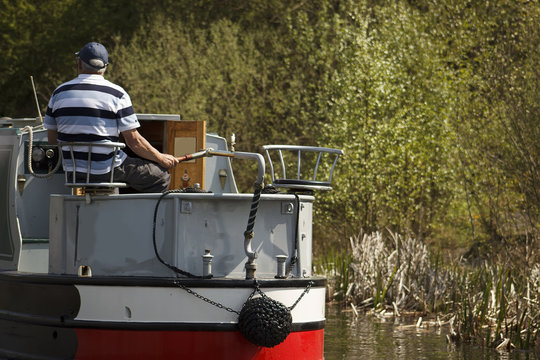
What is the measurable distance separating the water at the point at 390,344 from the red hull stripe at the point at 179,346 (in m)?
2.78

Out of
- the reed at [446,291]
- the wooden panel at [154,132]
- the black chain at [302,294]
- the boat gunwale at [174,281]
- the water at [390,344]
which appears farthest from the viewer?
the reed at [446,291]

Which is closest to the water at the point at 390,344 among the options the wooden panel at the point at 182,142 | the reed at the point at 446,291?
the reed at the point at 446,291

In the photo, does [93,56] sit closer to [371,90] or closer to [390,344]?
[390,344]

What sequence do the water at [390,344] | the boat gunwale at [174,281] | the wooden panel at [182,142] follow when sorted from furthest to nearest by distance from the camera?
the water at [390,344]
the wooden panel at [182,142]
the boat gunwale at [174,281]

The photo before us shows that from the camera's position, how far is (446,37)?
21.3m

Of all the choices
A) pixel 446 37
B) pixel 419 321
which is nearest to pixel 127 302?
pixel 419 321

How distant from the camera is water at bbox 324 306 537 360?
10461 mm

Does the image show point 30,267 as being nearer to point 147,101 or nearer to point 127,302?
point 127,302

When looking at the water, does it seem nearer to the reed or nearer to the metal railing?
the reed

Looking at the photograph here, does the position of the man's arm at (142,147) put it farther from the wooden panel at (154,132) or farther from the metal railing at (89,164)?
the wooden panel at (154,132)

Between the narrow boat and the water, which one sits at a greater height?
the narrow boat

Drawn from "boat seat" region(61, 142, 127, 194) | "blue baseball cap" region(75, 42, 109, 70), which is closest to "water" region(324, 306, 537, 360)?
"boat seat" region(61, 142, 127, 194)

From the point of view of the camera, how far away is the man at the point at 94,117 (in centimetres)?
782

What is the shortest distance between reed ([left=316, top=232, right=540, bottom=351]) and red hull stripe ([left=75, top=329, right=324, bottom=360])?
364cm
